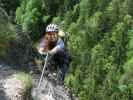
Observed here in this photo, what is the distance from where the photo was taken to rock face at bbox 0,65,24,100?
23.4 feet

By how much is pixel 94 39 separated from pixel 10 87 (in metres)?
Answer: 8.40

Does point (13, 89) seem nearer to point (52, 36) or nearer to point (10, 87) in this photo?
point (10, 87)

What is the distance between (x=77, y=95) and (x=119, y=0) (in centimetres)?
335

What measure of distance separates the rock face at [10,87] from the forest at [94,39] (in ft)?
15.0

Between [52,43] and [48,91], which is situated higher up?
[52,43]

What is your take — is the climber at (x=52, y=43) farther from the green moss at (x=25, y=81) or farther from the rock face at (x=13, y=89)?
the rock face at (x=13, y=89)

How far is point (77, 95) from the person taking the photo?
550 inches

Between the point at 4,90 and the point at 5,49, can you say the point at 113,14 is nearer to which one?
the point at 5,49

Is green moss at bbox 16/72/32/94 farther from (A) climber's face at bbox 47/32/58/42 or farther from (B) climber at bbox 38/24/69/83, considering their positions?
(A) climber's face at bbox 47/32/58/42

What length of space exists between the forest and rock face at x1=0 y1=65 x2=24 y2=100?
15.0 feet

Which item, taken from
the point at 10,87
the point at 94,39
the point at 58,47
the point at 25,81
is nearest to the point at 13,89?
the point at 10,87

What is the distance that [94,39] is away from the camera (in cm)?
1550

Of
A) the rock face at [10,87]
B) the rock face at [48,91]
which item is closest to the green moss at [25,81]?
the rock face at [10,87]

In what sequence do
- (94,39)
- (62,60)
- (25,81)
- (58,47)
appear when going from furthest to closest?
(94,39) < (62,60) < (58,47) < (25,81)
